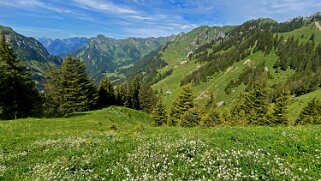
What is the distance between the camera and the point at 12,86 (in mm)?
49219

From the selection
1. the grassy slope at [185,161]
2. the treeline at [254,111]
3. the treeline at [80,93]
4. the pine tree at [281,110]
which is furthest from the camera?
the treeline at [80,93]

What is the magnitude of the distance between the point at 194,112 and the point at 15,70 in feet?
129

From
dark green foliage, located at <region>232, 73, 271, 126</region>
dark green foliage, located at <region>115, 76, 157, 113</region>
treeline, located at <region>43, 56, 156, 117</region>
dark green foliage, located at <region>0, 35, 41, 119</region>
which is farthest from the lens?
dark green foliage, located at <region>115, 76, 157, 113</region>

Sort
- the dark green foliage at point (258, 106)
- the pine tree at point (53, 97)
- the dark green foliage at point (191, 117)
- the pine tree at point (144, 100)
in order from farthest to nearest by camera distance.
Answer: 1. the pine tree at point (144, 100)
2. the pine tree at point (53, 97)
3. the dark green foliage at point (258, 106)
4. the dark green foliage at point (191, 117)

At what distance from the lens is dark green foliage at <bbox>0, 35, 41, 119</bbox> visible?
47844mm

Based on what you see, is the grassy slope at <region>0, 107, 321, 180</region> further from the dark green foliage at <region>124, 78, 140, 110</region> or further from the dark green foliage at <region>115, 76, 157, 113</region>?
the dark green foliage at <region>124, 78, 140, 110</region>

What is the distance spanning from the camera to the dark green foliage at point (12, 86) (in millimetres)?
47844

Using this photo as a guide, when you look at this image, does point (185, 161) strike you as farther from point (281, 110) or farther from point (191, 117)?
point (281, 110)

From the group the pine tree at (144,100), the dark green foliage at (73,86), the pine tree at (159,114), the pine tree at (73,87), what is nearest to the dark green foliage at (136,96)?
the pine tree at (144,100)

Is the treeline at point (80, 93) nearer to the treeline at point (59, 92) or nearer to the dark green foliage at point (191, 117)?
the treeline at point (59, 92)

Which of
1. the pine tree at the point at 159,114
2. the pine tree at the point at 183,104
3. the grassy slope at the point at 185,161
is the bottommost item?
the pine tree at the point at 159,114

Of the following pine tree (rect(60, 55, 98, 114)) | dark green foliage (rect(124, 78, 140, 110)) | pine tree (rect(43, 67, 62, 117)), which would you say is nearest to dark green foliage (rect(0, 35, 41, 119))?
pine tree (rect(60, 55, 98, 114))

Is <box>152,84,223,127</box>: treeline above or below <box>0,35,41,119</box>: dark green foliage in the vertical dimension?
below

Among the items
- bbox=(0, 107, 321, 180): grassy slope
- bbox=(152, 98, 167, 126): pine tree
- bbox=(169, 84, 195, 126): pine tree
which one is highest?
bbox=(0, 107, 321, 180): grassy slope
